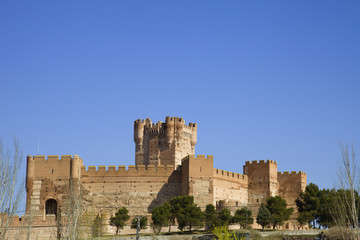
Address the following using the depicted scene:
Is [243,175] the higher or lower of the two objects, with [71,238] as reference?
higher

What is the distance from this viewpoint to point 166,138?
8081 centimetres

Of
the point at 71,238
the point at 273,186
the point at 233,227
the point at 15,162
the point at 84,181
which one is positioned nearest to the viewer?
the point at 15,162

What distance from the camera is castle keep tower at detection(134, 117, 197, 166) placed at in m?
80.2

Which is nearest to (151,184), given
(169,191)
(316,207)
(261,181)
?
(169,191)

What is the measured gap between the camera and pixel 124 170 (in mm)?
65312

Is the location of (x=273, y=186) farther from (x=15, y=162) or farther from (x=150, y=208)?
(x=15, y=162)

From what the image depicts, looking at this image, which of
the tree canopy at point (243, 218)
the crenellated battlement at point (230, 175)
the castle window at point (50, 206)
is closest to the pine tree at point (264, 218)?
the tree canopy at point (243, 218)

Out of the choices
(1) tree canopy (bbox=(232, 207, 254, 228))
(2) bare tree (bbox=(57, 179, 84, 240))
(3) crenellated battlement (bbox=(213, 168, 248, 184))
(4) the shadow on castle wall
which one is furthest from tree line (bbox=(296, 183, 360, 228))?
(2) bare tree (bbox=(57, 179, 84, 240))

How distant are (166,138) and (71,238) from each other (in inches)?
1535

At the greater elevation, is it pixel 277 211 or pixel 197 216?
pixel 277 211

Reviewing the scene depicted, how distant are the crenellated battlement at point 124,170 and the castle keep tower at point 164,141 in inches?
531

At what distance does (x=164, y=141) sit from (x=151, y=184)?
16041 millimetres

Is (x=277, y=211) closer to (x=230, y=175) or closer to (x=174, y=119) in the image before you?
(x=230, y=175)

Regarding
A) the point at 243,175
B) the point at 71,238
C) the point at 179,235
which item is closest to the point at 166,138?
the point at 243,175
